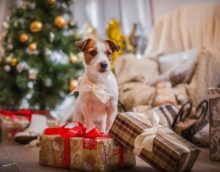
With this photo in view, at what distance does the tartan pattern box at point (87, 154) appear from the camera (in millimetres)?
1265

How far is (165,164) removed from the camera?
1.19 m

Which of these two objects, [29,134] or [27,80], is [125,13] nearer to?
[27,80]

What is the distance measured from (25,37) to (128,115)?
2020 mm

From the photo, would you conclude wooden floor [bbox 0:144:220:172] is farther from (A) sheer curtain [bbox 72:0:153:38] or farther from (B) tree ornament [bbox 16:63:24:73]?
(A) sheer curtain [bbox 72:0:153:38]

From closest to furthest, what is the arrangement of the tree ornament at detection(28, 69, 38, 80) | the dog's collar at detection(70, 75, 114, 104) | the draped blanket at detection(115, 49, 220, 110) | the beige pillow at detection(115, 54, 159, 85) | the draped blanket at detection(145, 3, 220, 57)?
1. the dog's collar at detection(70, 75, 114, 104)
2. the draped blanket at detection(115, 49, 220, 110)
3. the beige pillow at detection(115, 54, 159, 85)
4. the draped blanket at detection(145, 3, 220, 57)
5. the tree ornament at detection(28, 69, 38, 80)

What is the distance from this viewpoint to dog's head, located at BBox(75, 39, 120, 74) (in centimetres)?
149

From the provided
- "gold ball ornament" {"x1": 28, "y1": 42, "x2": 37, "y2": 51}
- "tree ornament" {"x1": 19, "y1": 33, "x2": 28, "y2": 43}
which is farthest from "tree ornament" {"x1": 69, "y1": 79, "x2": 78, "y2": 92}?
"tree ornament" {"x1": 19, "y1": 33, "x2": 28, "y2": 43}

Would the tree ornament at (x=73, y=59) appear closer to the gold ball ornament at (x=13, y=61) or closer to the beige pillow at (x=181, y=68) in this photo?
the gold ball ornament at (x=13, y=61)

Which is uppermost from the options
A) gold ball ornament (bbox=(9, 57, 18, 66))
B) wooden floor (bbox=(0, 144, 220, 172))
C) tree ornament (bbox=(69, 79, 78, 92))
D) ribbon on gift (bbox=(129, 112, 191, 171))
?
gold ball ornament (bbox=(9, 57, 18, 66))

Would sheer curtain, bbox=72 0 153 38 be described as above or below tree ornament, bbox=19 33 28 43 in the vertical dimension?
above

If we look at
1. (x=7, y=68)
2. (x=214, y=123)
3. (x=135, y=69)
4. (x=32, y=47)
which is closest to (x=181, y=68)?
(x=135, y=69)

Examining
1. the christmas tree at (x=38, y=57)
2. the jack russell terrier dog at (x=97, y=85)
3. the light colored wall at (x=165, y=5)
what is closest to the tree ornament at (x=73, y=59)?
the christmas tree at (x=38, y=57)

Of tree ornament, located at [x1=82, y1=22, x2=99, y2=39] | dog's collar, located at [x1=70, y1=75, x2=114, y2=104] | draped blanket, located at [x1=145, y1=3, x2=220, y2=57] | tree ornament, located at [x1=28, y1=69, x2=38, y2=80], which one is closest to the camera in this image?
dog's collar, located at [x1=70, y1=75, x2=114, y2=104]

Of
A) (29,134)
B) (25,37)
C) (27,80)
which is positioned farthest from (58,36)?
(29,134)
